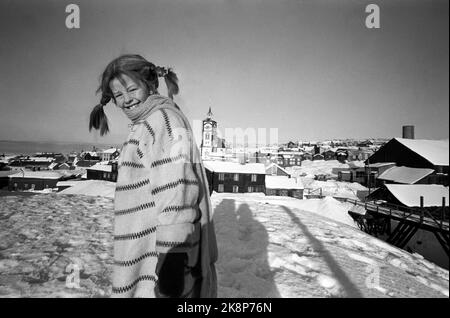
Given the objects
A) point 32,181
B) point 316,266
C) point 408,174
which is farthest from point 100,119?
point 32,181

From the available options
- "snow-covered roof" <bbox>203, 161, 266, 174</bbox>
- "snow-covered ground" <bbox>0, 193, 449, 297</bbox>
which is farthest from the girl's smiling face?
"snow-covered roof" <bbox>203, 161, 266, 174</bbox>

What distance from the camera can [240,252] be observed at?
9.36ft

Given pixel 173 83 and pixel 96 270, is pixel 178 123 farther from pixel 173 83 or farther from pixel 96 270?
pixel 96 270

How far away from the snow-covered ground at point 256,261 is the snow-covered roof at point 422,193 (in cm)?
71

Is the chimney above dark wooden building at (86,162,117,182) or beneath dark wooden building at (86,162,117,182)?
above

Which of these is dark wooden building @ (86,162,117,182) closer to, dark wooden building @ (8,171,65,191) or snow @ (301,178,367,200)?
dark wooden building @ (8,171,65,191)

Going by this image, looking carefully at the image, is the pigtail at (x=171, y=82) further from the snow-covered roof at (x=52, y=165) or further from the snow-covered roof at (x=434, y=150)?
the snow-covered roof at (x=52, y=165)

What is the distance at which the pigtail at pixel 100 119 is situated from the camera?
50.5 inches

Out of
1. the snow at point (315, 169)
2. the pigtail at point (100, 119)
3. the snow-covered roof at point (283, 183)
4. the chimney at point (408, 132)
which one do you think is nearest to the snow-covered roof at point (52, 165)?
the snow-covered roof at point (283, 183)

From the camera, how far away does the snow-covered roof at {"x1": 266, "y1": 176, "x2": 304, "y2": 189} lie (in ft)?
79.8

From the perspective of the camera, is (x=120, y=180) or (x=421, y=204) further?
(x=421, y=204)

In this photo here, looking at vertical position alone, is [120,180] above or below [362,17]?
below

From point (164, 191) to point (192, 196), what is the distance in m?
0.12
